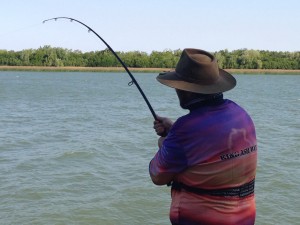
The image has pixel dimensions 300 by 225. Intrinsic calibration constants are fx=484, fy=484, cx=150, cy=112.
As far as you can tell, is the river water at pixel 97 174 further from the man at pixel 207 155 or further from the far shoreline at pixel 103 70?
the far shoreline at pixel 103 70

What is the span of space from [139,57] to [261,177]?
102608 mm

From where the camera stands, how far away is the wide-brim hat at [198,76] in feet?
9.16

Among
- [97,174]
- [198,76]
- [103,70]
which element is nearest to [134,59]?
[103,70]

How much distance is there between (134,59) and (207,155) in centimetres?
11058

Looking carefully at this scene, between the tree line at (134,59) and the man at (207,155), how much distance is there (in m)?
103

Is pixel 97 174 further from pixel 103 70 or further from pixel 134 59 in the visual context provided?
pixel 134 59

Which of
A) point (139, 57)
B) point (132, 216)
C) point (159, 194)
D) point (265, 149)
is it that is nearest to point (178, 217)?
point (132, 216)

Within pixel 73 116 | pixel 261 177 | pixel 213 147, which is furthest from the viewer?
pixel 73 116

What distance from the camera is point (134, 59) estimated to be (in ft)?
369

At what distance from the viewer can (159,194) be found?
930 cm

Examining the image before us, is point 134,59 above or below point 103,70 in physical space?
above

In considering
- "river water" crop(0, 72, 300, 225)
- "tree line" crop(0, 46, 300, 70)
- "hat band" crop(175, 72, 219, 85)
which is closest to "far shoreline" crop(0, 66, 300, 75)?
"tree line" crop(0, 46, 300, 70)

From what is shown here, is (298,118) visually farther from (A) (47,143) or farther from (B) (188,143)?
(B) (188,143)

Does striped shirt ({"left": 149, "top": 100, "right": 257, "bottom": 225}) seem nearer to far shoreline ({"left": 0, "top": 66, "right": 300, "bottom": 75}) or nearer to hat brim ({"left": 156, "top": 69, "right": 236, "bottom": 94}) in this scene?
hat brim ({"left": 156, "top": 69, "right": 236, "bottom": 94})
